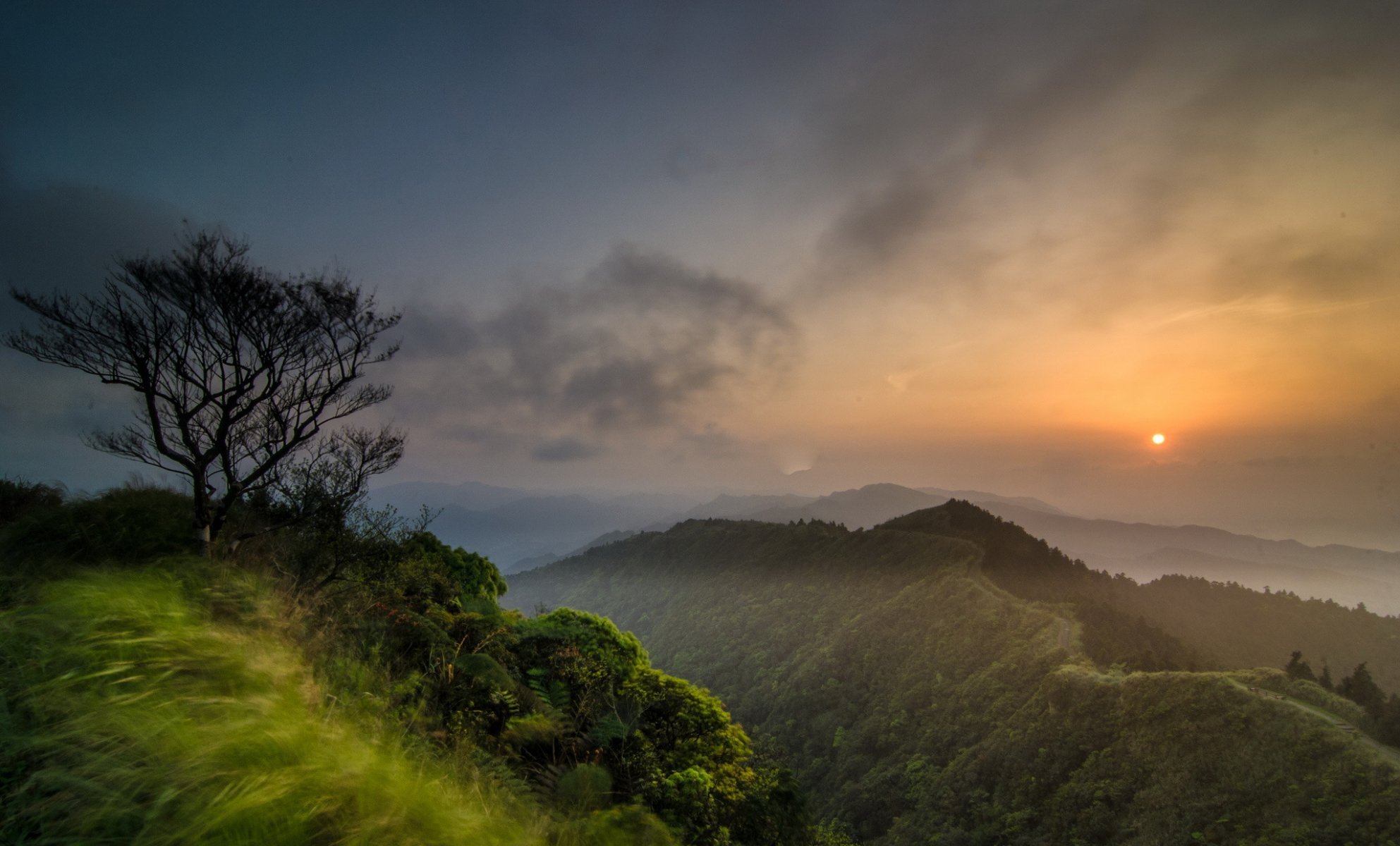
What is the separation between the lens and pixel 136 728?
9.02ft

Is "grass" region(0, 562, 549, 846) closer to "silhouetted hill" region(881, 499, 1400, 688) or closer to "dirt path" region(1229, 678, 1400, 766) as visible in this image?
"dirt path" region(1229, 678, 1400, 766)

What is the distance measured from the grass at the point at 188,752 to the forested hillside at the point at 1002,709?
3166cm

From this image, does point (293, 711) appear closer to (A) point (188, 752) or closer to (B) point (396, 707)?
(A) point (188, 752)

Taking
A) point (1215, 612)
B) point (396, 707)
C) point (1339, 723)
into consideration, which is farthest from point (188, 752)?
point (1215, 612)

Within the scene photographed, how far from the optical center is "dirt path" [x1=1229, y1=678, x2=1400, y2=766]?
81.0 ft

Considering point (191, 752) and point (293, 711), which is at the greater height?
point (191, 752)

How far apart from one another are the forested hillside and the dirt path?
485 millimetres

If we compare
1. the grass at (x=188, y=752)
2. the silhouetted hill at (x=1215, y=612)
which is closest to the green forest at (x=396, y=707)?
the grass at (x=188, y=752)

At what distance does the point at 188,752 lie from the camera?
270cm

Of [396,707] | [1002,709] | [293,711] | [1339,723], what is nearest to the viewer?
[293,711]

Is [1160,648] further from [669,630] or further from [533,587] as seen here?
[533,587]

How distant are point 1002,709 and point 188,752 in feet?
182

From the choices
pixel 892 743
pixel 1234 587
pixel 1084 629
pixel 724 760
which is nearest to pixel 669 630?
pixel 892 743

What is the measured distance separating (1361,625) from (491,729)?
114 metres
